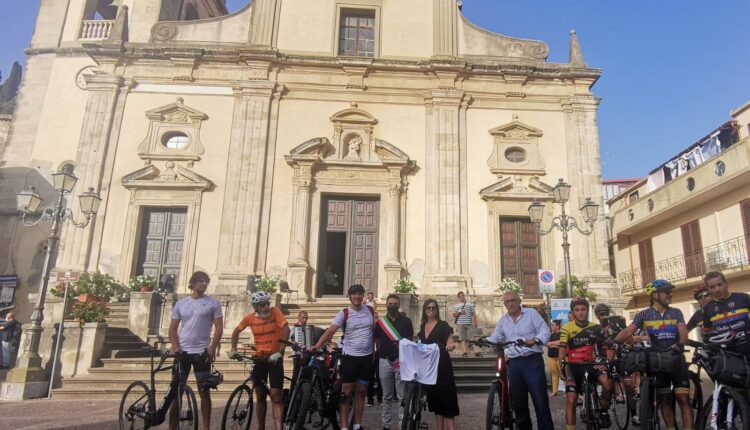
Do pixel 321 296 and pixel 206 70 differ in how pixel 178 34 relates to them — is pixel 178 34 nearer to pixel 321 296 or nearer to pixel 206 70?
pixel 206 70

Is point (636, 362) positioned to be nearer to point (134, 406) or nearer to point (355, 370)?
point (355, 370)

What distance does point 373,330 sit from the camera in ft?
19.4

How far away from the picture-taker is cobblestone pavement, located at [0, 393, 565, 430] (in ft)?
21.5

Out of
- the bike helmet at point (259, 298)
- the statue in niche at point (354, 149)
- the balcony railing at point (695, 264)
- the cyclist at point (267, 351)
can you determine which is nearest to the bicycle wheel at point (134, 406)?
the cyclist at point (267, 351)

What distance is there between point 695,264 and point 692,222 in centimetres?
185

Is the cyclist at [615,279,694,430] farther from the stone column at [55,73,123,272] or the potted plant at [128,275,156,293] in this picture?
the stone column at [55,73,123,272]

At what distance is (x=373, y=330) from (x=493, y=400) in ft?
5.15

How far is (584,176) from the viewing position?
1617 cm

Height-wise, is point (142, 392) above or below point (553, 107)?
below

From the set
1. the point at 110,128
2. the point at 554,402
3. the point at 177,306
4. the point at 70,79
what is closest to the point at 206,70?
the point at 110,128

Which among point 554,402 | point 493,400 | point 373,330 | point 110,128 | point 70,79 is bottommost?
point 554,402

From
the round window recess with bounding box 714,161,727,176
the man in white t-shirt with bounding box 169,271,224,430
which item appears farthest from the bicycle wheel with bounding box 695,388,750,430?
the round window recess with bounding box 714,161,727,176

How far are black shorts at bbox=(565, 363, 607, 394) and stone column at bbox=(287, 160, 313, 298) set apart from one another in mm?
10063

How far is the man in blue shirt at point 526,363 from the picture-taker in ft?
16.1
